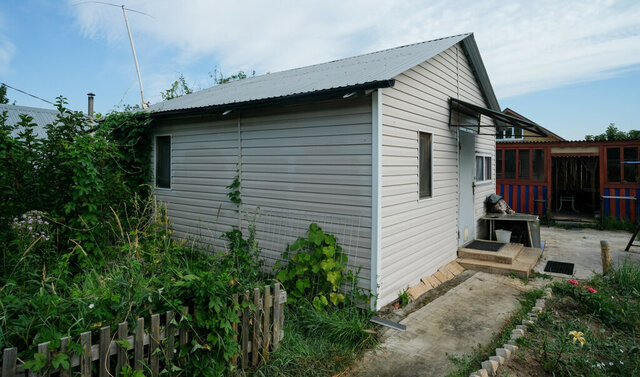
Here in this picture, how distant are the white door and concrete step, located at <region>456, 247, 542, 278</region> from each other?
0.65m

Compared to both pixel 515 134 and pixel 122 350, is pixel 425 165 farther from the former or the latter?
pixel 515 134

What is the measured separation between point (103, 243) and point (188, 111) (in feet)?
9.46

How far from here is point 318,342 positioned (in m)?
3.74

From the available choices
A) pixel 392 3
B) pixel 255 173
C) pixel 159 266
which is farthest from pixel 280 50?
pixel 159 266

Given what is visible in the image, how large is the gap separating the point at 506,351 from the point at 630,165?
12063 millimetres

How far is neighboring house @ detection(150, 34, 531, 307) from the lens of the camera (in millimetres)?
4758

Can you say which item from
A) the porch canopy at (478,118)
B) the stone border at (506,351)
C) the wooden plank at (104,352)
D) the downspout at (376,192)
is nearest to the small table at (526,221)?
the porch canopy at (478,118)

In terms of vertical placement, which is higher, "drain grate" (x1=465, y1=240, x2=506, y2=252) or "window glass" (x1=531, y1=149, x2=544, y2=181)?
"window glass" (x1=531, y1=149, x2=544, y2=181)

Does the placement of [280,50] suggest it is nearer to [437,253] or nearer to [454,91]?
[454,91]

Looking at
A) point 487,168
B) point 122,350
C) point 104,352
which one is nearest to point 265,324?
point 122,350

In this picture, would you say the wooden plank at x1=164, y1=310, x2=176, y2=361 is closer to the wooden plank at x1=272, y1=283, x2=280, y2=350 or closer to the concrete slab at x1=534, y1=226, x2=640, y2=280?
the wooden plank at x1=272, y1=283, x2=280, y2=350

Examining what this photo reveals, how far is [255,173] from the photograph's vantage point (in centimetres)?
609

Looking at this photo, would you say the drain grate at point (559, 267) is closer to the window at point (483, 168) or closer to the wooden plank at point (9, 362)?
the window at point (483, 168)

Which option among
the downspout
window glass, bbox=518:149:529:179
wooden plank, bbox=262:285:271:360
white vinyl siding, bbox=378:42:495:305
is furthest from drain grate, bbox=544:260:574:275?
window glass, bbox=518:149:529:179
